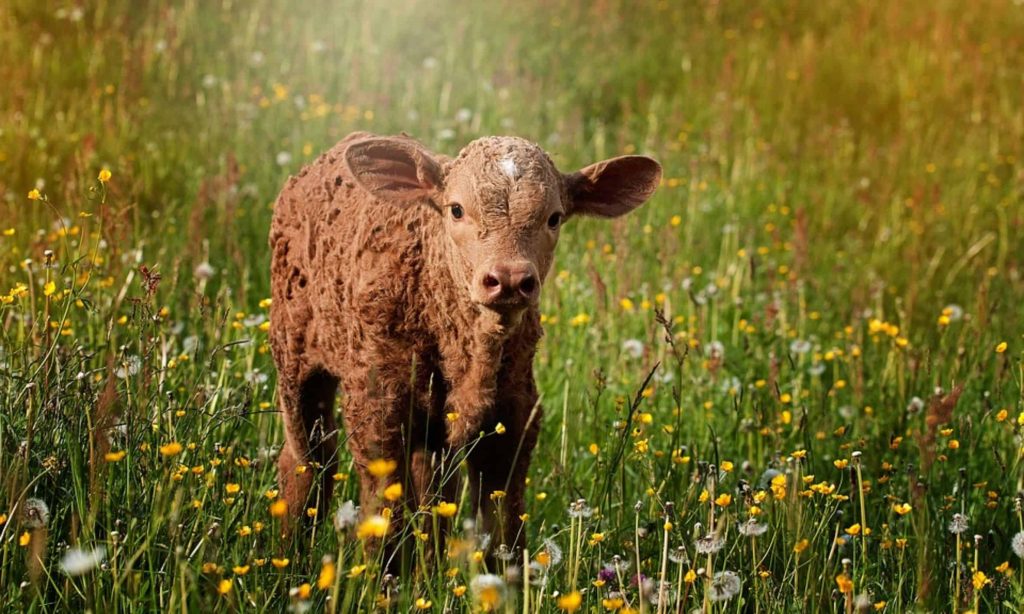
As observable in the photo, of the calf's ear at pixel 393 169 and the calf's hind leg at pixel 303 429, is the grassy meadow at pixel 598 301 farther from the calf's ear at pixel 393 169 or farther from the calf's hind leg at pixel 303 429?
the calf's ear at pixel 393 169

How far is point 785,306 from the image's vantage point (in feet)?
18.5

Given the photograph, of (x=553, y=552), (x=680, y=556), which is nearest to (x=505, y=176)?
(x=553, y=552)

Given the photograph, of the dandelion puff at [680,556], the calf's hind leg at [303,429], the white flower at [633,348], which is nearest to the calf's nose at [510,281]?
the dandelion puff at [680,556]

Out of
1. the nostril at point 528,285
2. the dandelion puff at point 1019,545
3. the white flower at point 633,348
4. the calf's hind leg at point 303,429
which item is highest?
the nostril at point 528,285

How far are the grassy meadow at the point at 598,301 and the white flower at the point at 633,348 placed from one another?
0.07 ft

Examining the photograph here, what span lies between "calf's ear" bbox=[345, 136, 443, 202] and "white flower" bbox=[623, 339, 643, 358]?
5.48 ft

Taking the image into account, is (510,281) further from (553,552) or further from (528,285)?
(553,552)

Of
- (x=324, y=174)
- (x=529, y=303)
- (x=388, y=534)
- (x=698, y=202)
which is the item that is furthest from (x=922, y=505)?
(x=698, y=202)

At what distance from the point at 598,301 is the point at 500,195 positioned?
5.72 ft

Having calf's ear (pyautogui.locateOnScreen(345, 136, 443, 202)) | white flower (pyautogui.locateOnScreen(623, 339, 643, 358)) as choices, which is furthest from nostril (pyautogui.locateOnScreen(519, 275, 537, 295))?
white flower (pyautogui.locateOnScreen(623, 339, 643, 358))

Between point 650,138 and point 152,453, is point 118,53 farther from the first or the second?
point 152,453

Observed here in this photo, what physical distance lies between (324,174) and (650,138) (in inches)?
160

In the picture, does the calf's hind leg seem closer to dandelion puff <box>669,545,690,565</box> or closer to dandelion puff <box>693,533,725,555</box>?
dandelion puff <box>669,545,690,565</box>

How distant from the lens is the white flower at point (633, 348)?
497 cm
